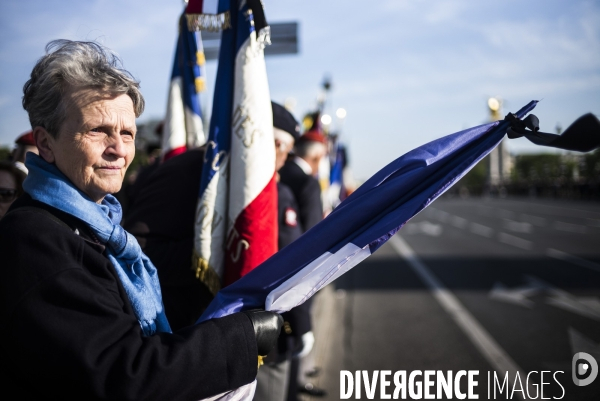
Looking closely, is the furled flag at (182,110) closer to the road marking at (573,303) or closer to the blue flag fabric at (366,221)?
the blue flag fabric at (366,221)

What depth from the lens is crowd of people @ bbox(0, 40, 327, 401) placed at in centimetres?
136

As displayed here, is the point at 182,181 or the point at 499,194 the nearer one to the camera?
the point at 182,181

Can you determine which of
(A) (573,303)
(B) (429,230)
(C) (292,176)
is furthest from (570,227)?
(C) (292,176)

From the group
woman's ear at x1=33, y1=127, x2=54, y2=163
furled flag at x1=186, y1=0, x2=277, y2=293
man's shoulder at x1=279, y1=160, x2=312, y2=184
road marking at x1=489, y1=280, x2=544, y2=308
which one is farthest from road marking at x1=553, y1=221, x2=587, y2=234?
woman's ear at x1=33, y1=127, x2=54, y2=163

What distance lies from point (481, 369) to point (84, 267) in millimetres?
5363

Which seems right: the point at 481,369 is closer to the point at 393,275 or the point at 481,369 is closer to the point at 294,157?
the point at 294,157

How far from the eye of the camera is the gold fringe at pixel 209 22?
111 inches

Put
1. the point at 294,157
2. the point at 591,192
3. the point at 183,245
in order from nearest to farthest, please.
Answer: the point at 183,245
the point at 294,157
the point at 591,192

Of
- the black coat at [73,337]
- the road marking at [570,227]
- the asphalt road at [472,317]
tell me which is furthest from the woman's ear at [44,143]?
the road marking at [570,227]

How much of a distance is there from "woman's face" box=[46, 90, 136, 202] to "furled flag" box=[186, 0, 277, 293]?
98 centimetres

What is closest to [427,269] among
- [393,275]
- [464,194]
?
[393,275]

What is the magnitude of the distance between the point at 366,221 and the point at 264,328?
60 centimetres

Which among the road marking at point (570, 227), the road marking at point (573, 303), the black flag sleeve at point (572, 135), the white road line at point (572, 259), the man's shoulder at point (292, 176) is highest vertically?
the black flag sleeve at point (572, 135)

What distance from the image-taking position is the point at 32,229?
143 cm
